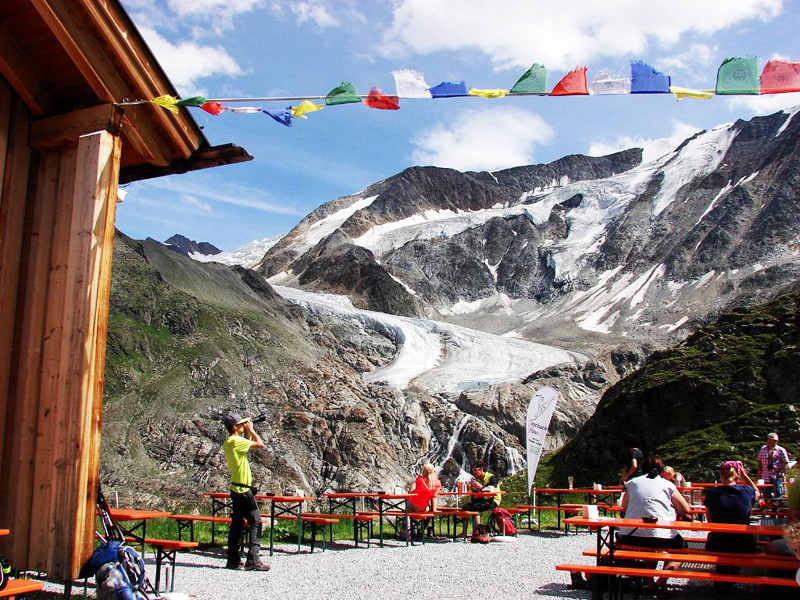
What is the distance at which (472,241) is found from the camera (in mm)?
175875

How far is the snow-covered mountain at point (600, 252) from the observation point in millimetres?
120688

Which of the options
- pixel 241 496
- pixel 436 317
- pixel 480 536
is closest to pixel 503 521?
pixel 480 536

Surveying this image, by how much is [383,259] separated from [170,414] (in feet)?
424

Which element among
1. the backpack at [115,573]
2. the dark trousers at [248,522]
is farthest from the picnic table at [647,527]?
the dark trousers at [248,522]

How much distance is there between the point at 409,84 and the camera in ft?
25.2

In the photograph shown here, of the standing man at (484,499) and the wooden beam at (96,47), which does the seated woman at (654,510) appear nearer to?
the standing man at (484,499)

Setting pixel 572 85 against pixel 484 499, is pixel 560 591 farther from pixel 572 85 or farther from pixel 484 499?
pixel 484 499

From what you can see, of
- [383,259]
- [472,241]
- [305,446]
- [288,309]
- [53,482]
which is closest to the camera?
Result: [53,482]

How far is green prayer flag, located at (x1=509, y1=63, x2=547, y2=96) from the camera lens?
753cm

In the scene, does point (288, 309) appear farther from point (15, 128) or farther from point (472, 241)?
point (472, 241)

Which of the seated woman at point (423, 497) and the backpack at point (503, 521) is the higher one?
the seated woman at point (423, 497)

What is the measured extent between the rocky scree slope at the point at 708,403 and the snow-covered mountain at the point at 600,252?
74.1m

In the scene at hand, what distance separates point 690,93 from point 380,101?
2923mm

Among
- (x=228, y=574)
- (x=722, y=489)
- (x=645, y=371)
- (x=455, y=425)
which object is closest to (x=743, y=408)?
(x=645, y=371)
